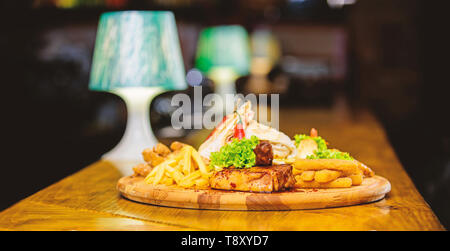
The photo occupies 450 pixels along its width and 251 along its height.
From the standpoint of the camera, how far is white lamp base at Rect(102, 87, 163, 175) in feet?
9.16

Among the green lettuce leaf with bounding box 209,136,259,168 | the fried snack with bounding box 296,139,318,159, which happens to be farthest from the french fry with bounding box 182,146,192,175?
the fried snack with bounding box 296,139,318,159

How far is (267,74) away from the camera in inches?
290

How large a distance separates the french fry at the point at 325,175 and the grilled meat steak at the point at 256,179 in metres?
0.07

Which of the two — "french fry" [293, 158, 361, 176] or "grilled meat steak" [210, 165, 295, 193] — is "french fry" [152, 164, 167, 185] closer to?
"grilled meat steak" [210, 165, 295, 193]

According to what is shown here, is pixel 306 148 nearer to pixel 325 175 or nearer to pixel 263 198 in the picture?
pixel 325 175

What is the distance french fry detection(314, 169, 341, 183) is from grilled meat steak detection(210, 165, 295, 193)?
2.8 inches

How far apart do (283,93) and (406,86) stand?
149 cm

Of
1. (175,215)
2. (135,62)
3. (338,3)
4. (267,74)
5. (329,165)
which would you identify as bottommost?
(175,215)

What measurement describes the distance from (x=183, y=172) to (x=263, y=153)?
30 cm

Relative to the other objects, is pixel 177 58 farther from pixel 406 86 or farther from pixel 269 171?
pixel 406 86

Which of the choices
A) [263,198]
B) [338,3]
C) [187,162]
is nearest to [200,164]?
[187,162]

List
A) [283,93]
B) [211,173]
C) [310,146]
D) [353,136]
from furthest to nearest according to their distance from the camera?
[283,93]
[353,136]
[310,146]
[211,173]

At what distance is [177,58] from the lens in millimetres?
2914
